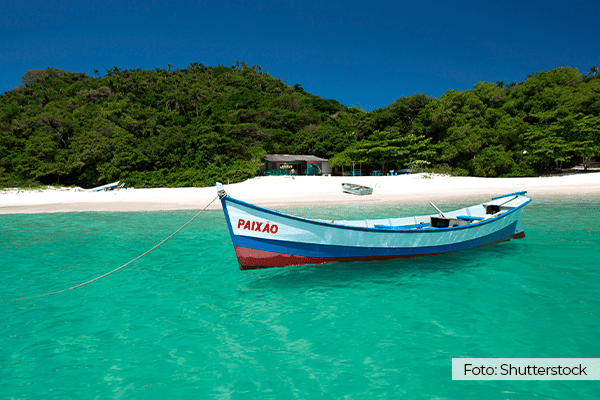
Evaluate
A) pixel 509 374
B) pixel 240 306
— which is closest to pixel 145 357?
pixel 240 306

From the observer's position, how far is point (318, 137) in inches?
1903

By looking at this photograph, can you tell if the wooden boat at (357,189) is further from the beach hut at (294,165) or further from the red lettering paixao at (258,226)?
the red lettering paixao at (258,226)

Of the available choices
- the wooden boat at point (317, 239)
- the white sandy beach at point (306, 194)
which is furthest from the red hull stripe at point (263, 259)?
the white sandy beach at point (306, 194)

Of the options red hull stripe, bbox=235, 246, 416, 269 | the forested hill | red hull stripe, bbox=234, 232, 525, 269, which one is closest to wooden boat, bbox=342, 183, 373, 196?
the forested hill

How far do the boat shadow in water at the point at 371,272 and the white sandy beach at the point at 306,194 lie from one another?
1311cm

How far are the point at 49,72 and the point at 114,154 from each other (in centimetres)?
7112

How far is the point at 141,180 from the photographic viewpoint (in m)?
38.3

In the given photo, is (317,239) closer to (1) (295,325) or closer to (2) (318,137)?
(1) (295,325)

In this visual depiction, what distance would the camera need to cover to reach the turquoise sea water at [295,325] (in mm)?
4188

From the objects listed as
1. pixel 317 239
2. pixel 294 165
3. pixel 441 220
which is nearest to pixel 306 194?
pixel 441 220

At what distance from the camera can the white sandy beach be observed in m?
23.5

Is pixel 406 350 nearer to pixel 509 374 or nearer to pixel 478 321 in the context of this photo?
pixel 509 374

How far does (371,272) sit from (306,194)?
1975cm

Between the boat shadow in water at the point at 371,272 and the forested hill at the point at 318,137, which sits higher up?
the forested hill at the point at 318,137
